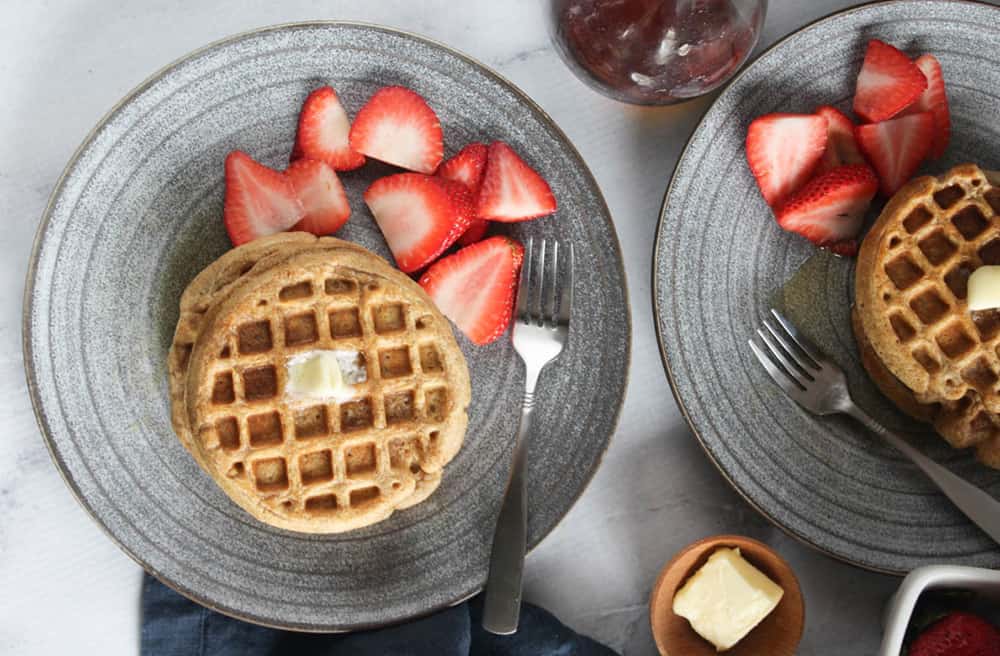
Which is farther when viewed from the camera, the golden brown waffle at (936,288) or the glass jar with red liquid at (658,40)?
the golden brown waffle at (936,288)

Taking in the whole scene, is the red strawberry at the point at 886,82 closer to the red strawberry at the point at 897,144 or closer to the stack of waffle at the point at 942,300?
the red strawberry at the point at 897,144

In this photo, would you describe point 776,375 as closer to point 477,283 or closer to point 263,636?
point 477,283

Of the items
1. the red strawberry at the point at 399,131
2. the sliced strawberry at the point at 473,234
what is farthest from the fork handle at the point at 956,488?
the red strawberry at the point at 399,131

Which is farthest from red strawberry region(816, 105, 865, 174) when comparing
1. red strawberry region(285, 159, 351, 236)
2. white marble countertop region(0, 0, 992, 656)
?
red strawberry region(285, 159, 351, 236)

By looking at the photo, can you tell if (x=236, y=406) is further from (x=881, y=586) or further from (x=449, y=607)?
(x=881, y=586)

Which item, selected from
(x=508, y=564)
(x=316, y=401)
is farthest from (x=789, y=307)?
(x=316, y=401)
